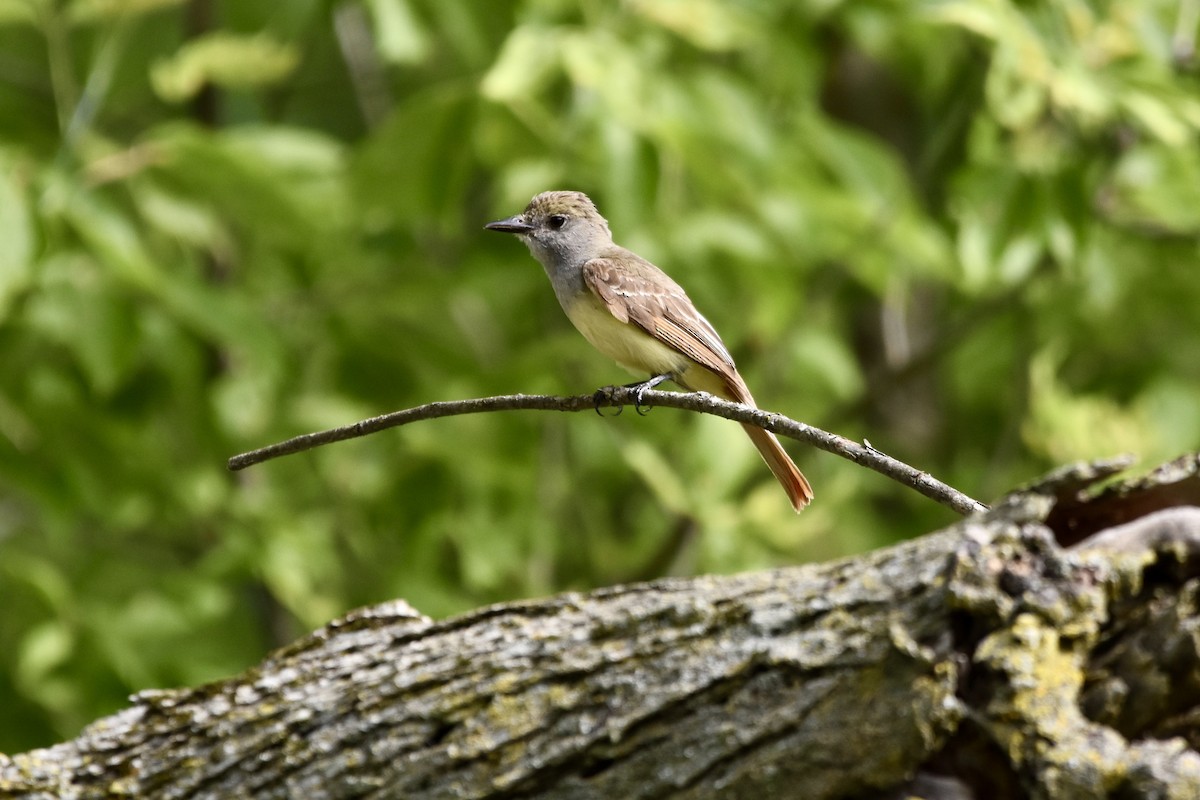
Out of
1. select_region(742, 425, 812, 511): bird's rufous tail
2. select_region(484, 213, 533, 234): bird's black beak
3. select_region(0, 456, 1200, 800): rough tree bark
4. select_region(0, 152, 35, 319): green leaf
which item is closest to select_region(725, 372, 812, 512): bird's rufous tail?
select_region(742, 425, 812, 511): bird's rufous tail

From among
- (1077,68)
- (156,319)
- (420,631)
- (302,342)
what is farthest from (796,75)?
(420,631)

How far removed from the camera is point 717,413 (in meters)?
3.64

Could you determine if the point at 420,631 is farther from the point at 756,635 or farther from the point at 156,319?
the point at 156,319

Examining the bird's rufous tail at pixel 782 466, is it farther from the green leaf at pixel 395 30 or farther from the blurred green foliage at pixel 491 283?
the green leaf at pixel 395 30

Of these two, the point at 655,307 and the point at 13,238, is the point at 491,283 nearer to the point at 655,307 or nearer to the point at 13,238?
the point at 655,307

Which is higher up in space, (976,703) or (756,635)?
(756,635)

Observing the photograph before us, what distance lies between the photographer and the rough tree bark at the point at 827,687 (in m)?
2.60

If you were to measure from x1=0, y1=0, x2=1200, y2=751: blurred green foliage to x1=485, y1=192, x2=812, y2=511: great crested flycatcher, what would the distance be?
0.81 feet

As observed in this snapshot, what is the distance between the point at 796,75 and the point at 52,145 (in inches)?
161

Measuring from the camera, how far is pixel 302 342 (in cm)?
815

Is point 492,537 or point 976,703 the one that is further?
point 492,537

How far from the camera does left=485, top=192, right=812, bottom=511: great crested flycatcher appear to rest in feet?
18.6

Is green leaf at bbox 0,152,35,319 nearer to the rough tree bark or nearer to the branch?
the branch

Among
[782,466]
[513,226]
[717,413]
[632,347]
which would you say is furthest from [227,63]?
[717,413]
